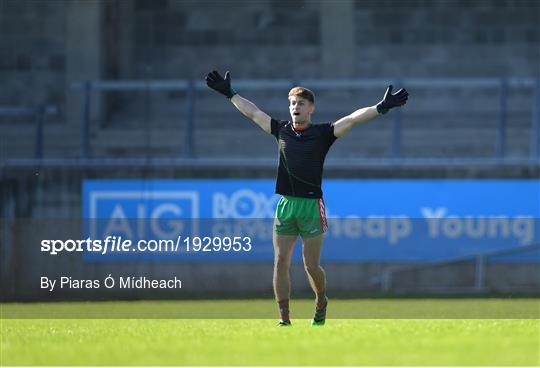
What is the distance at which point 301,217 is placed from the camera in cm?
1034

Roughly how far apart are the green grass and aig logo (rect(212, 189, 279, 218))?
23.2ft

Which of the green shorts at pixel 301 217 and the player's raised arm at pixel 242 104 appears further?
the player's raised arm at pixel 242 104

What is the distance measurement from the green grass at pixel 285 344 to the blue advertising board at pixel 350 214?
710 centimetres

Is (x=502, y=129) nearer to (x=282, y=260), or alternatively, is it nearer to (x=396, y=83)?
(x=396, y=83)

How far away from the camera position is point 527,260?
60.3 ft

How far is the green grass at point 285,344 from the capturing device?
840 centimetres

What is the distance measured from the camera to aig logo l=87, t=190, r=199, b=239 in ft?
59.8

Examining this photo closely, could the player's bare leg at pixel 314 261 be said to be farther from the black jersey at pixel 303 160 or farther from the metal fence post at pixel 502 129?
the metal fence post at pixel 502 129

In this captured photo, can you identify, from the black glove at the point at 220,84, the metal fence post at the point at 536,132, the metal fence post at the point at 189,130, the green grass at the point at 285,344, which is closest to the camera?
the green grass at the point at 285,344

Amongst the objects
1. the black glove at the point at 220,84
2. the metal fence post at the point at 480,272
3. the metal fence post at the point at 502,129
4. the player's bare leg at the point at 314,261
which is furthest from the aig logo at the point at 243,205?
the player's bare leg at the point at 314,261

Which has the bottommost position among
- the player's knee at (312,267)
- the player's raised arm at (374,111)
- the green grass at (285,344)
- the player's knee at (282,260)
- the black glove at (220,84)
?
the green grass at (285,344)

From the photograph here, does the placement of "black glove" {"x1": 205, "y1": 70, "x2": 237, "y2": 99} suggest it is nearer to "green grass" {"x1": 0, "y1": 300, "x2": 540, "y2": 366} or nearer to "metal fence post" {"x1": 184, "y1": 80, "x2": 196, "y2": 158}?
"green grass" {"x1": 0, "y1": 300, "x2": 540, "y2": 366}

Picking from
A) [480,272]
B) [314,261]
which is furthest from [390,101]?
[480,272]

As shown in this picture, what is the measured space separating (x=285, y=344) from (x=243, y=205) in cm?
929
